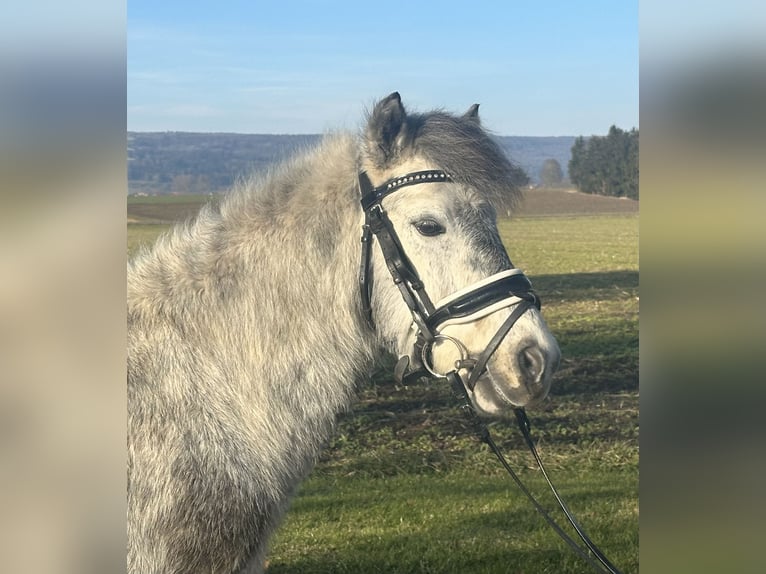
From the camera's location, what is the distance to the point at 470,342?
2.12 m

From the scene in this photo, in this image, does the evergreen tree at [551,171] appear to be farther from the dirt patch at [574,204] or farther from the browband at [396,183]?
the browband at [396,183]

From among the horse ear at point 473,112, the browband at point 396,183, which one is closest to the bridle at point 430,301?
→ the browband at point 396,183

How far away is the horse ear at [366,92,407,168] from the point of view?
2219 millimetres

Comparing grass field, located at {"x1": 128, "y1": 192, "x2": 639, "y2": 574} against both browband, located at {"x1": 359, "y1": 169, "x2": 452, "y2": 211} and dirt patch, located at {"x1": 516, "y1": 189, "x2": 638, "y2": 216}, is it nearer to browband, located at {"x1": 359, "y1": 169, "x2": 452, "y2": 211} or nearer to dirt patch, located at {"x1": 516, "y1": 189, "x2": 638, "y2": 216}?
browband, located at {"x1": 359, "y1": 169, "x2": 452, "y2": 211}

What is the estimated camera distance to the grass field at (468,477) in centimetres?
439

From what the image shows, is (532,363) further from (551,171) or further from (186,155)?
(551,171)

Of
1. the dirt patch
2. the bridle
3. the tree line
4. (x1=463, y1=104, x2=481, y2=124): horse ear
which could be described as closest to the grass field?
the bridle

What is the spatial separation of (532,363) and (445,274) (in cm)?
36

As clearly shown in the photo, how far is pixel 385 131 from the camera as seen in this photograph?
225 cm

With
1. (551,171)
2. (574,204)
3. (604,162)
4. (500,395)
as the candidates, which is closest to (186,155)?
(551,171)

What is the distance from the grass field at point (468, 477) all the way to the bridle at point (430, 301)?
29 cm
